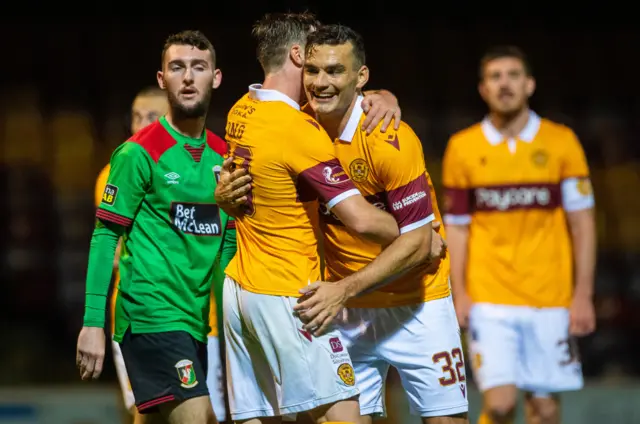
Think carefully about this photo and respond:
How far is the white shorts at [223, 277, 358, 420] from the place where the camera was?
12.5 ft

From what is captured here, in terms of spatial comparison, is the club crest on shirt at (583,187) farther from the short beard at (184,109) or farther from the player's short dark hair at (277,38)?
the short beard at (184,109)

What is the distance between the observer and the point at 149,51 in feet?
30.7

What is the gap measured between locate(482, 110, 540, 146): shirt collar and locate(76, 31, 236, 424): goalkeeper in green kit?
2259 mm

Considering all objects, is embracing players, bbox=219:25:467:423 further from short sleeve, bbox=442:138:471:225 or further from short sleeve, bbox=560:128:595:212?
short sleeve, bbox=560:128:595:212

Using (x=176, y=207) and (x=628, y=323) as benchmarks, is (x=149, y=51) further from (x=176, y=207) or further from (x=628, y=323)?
(x=176, y=207)

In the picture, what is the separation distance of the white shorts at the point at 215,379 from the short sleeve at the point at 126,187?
96 cm

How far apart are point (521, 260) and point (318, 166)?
236 cm

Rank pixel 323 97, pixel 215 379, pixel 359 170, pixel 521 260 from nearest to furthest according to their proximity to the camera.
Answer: pixel 323 97 → pixel 359 170 → pixel 215 379 → pixel 521 260


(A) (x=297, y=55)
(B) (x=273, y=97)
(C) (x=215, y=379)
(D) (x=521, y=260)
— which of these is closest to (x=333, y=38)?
(A) (x=297, y=55)

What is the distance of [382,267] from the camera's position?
390 centimetres

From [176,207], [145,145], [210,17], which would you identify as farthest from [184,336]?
[210,17]

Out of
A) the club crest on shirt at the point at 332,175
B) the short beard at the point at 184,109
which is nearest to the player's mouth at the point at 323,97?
the club crest on shirt at the point at 332,175

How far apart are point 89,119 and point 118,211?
513 centimetres

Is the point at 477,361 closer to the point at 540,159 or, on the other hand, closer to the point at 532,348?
the point at 532,348
